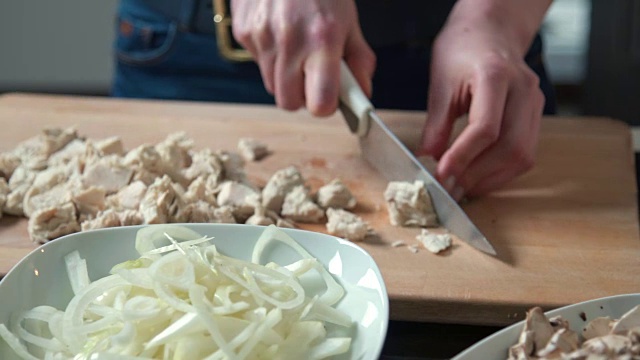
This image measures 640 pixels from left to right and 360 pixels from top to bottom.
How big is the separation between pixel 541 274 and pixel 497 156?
0.33 m

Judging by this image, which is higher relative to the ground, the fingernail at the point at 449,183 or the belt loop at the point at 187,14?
the belt loop at the point at 187,14

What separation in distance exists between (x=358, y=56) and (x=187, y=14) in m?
Answer: 0.52

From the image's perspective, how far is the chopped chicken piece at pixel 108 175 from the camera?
144 cm

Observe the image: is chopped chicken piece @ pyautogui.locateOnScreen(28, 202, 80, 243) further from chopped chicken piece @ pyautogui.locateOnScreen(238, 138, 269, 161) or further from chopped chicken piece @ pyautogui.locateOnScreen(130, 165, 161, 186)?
chopped chicken piece @ pyautogui.locateOnScreen(238, 138, 269, 161)

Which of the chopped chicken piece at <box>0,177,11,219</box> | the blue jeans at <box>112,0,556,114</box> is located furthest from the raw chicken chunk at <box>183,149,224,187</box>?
the blue jeans at <box>112,0,556,114</box>

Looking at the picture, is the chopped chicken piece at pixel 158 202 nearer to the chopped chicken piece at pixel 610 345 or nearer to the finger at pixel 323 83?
the finger at pixel 323 83

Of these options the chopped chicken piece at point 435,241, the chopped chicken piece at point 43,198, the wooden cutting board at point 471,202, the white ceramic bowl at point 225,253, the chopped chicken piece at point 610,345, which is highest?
the chopped chicken piece at point 610,345

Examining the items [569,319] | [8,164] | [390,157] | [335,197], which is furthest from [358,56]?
[569,319]

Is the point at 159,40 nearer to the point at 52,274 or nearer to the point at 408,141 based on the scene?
the point at 408,141

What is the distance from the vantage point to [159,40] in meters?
2.06

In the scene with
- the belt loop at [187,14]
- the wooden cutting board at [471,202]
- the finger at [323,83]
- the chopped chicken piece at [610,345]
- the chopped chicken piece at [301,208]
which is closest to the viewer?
the chopped chicken piece at [610,345]

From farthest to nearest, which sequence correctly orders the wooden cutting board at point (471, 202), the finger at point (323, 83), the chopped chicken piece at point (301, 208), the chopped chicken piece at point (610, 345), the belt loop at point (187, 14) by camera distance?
the belt loop at point (187, 14)
the finger at point (323, 83)
the chopped chicken piece at point (301, 208)
the wooden cutting board at point (471, 202)
the chopped chicken piece at point (610, 345)

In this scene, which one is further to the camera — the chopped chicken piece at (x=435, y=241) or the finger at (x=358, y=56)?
the finger at (x=358, y=56)

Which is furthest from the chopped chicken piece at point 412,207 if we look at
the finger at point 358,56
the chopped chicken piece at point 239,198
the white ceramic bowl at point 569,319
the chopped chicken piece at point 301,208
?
the white ceramic bowl at point 569,319
